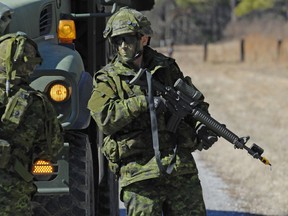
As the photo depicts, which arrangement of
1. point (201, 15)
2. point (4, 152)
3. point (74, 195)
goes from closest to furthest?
point (4, 152), point (74, 195), point (201, 15)

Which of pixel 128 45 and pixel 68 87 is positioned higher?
pixel 128 45

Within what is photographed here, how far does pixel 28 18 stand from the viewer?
552 cm

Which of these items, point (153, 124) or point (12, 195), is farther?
point (153, 124)

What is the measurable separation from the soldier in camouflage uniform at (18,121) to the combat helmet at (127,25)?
0.53 metres

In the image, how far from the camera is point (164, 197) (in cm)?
471

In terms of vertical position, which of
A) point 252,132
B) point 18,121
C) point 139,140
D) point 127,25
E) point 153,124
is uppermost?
point 127,25

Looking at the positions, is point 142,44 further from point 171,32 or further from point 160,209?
point 171,32

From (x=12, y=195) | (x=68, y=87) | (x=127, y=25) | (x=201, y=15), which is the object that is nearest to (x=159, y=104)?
(x=127, y=25)

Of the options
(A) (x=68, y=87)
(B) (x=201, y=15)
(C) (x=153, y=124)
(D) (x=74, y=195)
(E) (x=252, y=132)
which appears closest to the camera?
(C) (x=153, y=124)

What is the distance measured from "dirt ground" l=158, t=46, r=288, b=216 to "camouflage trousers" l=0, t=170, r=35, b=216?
4.25 metres

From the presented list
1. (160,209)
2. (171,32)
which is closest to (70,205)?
(160,209)

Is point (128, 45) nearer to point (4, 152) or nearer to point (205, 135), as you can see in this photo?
point (205, 135)

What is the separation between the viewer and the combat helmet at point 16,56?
4234 mm

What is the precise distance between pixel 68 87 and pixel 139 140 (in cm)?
68
